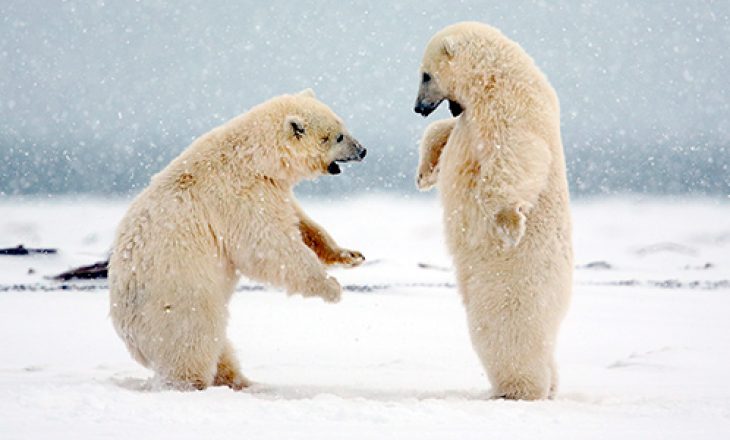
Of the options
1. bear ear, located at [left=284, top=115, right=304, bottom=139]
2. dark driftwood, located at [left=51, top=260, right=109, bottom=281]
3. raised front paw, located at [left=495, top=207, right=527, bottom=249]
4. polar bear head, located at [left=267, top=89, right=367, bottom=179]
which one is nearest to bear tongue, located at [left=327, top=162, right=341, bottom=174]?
polar bear head, located at [left=267, top=89, right=367, bottom=179]

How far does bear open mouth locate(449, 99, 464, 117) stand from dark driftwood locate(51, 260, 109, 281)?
909 centimetres

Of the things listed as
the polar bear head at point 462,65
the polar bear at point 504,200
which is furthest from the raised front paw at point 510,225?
the polar bear head at point 462,65

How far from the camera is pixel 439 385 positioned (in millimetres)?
6125

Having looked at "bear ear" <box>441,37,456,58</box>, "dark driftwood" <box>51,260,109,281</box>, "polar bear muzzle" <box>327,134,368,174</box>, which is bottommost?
"dark driftwood" <box>51,260,109,281</box>

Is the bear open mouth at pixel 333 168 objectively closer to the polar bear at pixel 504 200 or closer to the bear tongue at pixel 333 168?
the bear tongue at pixel 333 168

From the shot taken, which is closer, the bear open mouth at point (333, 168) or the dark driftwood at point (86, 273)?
the bear open mouth at point (333, 168)

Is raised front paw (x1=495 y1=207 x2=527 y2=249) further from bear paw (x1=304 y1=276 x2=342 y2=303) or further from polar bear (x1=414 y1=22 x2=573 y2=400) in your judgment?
bear paw (x1=304 y1=276 x2=342 y2=303)

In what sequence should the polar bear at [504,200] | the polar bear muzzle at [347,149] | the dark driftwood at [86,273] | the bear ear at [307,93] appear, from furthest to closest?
the dark driftwood at [86,273] → the bear ear at [307,93] → the polar bear muzzle at [347,149] → the polar bear at [504,200]

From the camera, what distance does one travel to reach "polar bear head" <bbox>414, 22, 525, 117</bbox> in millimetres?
5273

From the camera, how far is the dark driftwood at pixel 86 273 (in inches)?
530

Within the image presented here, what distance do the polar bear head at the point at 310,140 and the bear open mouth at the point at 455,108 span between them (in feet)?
2.10

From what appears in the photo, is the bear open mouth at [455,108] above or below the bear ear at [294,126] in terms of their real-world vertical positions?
above

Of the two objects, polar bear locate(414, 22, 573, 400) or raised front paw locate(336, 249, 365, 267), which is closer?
polar bear locate(414, 22, 573, 400)

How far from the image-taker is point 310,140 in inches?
220
